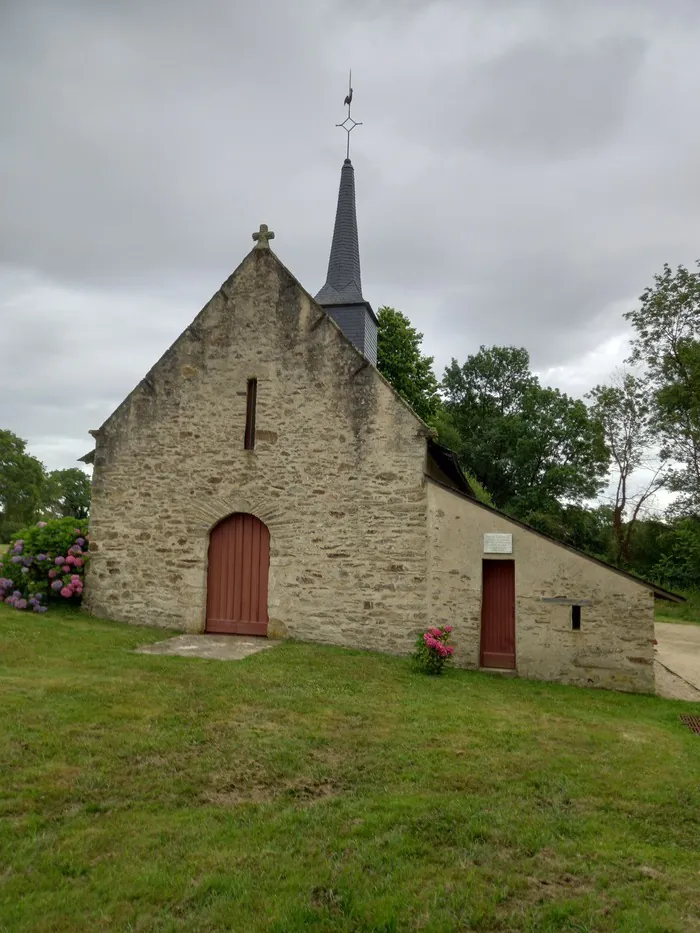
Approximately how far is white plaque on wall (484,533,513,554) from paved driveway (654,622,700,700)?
3026 millimetres

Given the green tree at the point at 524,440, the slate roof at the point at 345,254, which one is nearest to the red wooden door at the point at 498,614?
the slate roof at the point at 345,254

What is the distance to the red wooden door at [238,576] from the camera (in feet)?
35.8

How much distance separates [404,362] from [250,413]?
13248 millimetres

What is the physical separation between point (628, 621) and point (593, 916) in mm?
6413

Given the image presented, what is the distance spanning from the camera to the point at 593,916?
10.4 ft

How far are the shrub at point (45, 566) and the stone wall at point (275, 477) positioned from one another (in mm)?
378

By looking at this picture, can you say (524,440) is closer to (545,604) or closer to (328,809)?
(545,604)

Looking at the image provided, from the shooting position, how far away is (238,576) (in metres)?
11.0

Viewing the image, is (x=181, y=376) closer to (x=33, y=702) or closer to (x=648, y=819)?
(x=33, y=702)

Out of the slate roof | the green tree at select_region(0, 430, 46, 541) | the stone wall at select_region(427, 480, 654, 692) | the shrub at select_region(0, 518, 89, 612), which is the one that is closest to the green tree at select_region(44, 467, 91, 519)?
the green tree at select_region(0, 430, 46, 541)

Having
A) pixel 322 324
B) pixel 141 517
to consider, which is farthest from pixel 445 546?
pixel 141 517

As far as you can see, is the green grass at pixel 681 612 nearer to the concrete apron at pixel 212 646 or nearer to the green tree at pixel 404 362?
the green tree at pixel 404 362

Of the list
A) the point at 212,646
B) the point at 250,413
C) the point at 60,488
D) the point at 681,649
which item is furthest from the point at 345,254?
the point at 60,488

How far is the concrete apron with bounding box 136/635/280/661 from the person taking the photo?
9055 millimetres
